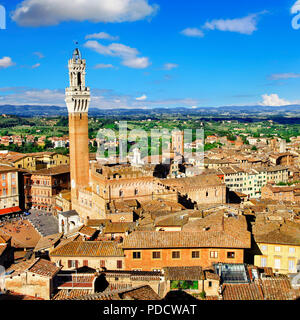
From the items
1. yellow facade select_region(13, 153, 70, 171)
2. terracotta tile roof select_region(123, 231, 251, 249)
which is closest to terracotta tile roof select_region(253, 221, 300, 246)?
terracotta tile roof select_region(123, 231, 251, 249)

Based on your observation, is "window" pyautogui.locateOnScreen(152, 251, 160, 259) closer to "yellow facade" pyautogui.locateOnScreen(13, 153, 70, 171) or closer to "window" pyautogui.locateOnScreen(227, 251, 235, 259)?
"window" pyautogui.locateOnScreen(227, 251, 235, 259)

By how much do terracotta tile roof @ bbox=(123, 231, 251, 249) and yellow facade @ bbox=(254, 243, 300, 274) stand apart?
6.67 ft

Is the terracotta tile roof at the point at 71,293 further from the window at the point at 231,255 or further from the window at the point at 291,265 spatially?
the window at the point at 291,265

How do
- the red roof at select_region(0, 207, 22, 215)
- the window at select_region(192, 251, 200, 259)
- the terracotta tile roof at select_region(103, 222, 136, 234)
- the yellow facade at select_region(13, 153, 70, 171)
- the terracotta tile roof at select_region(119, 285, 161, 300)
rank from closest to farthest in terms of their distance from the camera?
the terracotta tile roof at select_region(119, 285, 161, 300) < the window at select_region(192, 251, 200, 259) < the terracotta tile roof at select_region(103, 222, 136, 234) < the red roof at select_region(0, 207, 22, 215) < the yellow facade at select_region(13, 153, 70, 171)

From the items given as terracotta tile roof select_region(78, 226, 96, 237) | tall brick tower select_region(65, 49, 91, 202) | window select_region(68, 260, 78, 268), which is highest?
tall brick tower select_region(65, 49, 91, 202)

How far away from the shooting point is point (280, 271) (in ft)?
57.9

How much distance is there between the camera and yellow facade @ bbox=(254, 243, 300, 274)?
686 inches

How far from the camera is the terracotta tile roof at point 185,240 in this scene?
50.4 ft

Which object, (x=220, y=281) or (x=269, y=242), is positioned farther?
(x=269, y=242)

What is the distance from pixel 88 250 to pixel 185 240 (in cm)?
455

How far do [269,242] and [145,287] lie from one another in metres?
8.90

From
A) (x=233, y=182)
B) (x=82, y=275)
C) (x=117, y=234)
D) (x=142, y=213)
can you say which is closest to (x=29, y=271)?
(x=82, y=275)

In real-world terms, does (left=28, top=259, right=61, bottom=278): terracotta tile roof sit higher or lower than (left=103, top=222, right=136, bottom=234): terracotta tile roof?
higher
